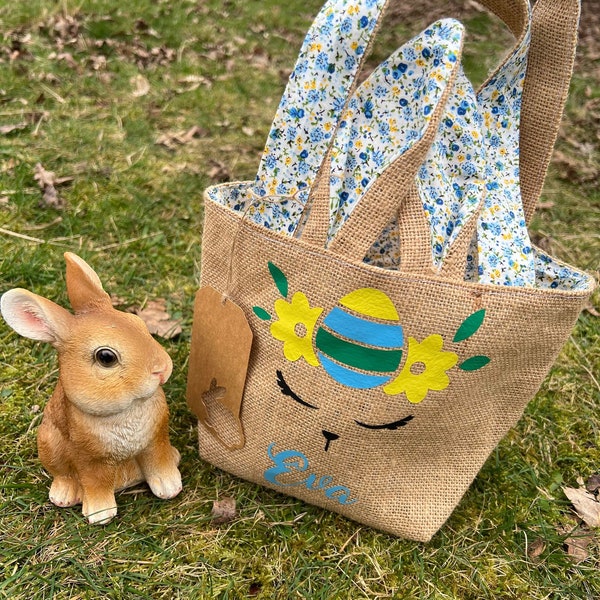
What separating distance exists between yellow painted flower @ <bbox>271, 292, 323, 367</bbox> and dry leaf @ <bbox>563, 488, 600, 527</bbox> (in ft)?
3.18

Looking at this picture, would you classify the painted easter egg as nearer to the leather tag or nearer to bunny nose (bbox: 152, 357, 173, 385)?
the leather tag

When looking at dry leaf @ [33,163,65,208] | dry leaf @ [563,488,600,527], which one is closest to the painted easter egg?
dry leaf @ [563,488,600,527]

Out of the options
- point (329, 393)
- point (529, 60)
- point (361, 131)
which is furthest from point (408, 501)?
point (529, 60)

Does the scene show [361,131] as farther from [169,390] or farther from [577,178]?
[577,178]

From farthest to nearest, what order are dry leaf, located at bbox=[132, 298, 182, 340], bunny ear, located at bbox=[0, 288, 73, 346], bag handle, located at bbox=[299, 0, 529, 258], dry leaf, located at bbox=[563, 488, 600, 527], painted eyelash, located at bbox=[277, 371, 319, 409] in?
dry leaf, located at bbox=[132, 298, 182, 340] < dry leaf, located at bbox=[563, 488, 600, 527] < painted eyelash, located at bbox=[277, 371, 319, 409] < bag handle, located at bbox=[299, 0, 529, 258] < bunny ear, located at bbox=[0, 288, 73, 346]

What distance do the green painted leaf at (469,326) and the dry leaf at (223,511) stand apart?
0.79 meters

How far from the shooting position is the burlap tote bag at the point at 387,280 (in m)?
1.41

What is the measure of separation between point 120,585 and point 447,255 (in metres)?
1.14

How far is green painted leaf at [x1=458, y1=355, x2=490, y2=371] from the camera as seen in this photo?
1419 millimetres

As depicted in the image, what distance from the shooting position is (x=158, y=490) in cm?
167

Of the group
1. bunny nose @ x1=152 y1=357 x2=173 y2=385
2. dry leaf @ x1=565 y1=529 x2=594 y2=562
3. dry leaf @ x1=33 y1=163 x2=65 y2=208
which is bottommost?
dry leaf @ x1=565 y1=529 x2=594 y2=562

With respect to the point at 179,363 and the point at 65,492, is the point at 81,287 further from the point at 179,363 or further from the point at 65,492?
the point at 179,363

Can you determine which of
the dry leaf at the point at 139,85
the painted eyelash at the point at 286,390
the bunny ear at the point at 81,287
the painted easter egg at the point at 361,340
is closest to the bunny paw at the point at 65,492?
the bunny ear at the point at 81,287

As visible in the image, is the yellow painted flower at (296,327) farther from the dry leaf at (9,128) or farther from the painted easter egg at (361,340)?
the dry leaf at (9,128)
